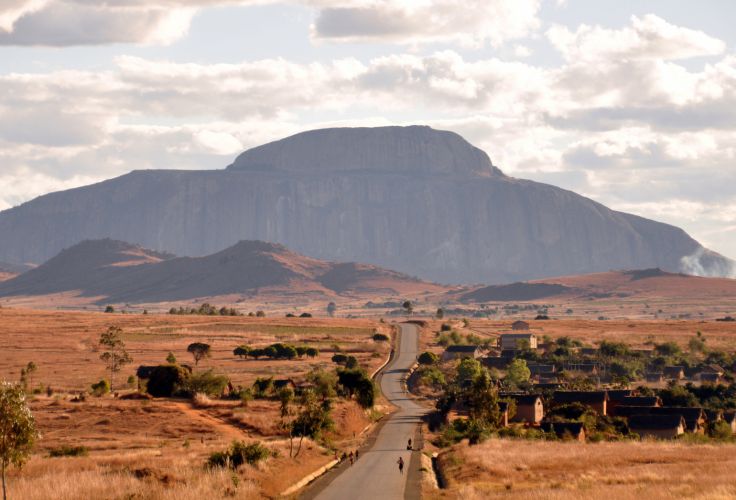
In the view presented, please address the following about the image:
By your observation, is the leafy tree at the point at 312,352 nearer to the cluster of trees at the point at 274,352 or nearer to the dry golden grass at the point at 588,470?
the cluster of trees at the point at 274,352

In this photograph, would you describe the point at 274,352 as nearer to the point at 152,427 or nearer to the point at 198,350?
the point at 198,350

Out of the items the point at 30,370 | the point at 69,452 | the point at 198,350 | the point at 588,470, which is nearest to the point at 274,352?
the point at 198,350

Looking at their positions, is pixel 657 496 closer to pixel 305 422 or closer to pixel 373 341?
pixel 305 422

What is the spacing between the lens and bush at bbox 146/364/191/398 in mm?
85312

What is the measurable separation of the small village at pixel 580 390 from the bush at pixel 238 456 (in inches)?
859

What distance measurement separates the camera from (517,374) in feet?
401

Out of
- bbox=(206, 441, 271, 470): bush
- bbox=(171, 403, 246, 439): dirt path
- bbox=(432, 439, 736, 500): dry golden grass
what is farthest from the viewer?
bbox=(171, 403, 246, 439): dirt path

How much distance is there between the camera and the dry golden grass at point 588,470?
138 ft

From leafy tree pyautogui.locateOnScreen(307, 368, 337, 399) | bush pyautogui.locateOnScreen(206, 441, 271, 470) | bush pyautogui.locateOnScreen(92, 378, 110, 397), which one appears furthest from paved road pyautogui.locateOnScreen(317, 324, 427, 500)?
bush pyautogui.locateOnScreen(92, 378, 110, 397)

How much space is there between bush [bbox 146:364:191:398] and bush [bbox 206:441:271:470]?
35.4m

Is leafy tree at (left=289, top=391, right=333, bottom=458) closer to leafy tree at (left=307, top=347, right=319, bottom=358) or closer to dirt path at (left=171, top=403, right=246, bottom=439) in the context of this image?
dirt path at (left=171, top=403, right=246, bottom=439)

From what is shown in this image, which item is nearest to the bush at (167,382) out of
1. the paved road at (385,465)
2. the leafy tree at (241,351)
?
the paved road at (385,465)

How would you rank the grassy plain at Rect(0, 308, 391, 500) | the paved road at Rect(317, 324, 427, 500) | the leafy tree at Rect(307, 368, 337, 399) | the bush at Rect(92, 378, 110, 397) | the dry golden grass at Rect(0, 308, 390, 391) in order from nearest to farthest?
the grassy plain at Rect(0, 308, 391, 500) → the paved road at Rect(317, 324, 427, 500) → the bush at Rect(92, 378, 110, 397) → the leafy tree at Rect(307, 368, 337, 399) → the dry golden grass at Rect(0, 308, 390, 391)

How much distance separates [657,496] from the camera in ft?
131
